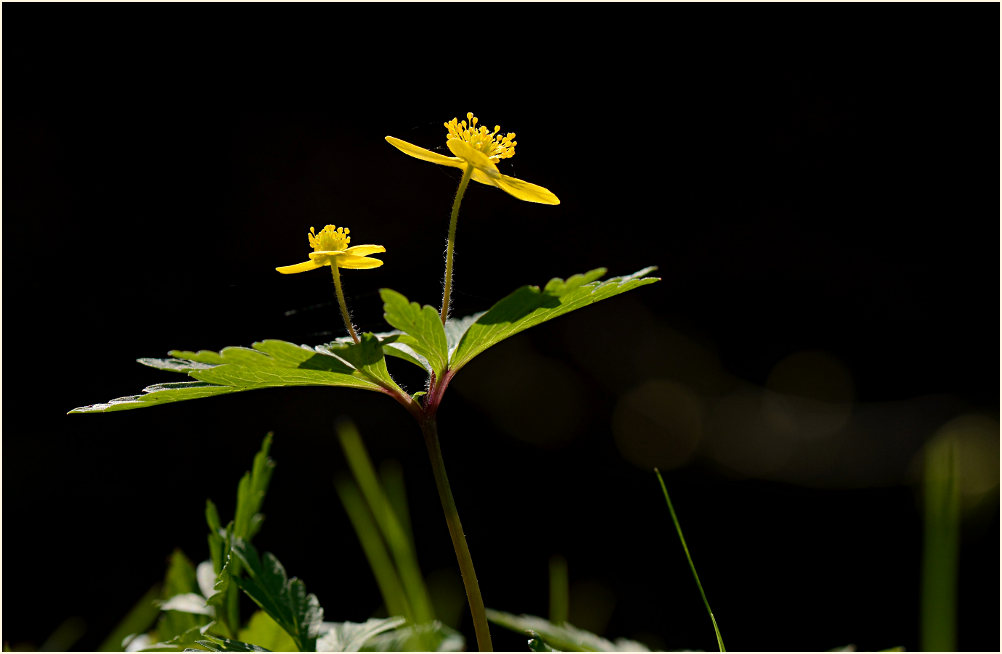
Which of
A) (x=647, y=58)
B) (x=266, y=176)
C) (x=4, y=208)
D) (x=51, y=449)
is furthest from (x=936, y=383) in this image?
(x=4, y=208)

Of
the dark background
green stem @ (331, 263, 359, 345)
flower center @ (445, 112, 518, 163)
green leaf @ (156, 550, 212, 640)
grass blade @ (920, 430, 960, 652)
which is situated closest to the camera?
grass blade @ (920, 430, 960, 652)

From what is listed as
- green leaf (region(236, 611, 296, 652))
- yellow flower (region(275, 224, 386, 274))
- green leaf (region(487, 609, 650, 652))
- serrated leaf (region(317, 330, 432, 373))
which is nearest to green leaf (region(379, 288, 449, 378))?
serrated leaf (region(317, 330, 432, 373))

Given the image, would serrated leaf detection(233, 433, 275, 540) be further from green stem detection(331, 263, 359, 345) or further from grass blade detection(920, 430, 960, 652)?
grass blade detection(920, 430, 960, 652)

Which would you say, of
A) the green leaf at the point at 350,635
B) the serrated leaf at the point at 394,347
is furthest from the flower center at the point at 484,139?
the green leaf at the point at 350,635

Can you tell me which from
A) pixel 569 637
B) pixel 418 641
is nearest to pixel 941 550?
pixel 569 637

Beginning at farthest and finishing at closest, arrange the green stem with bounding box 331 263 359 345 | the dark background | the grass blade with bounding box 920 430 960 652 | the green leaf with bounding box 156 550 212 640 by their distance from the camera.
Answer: the dark background, the green leaf with bounding box 156 550 212 640, the green stem with bounding box 331 263 359 345, the grass blade with bounding box 920 430 960 652

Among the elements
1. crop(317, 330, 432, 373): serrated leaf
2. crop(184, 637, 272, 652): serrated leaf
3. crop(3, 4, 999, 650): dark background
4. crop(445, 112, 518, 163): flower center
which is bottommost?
crop(184, 637, 272, 652): serrated leaf

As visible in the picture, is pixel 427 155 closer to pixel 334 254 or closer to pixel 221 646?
pixel 334 254
